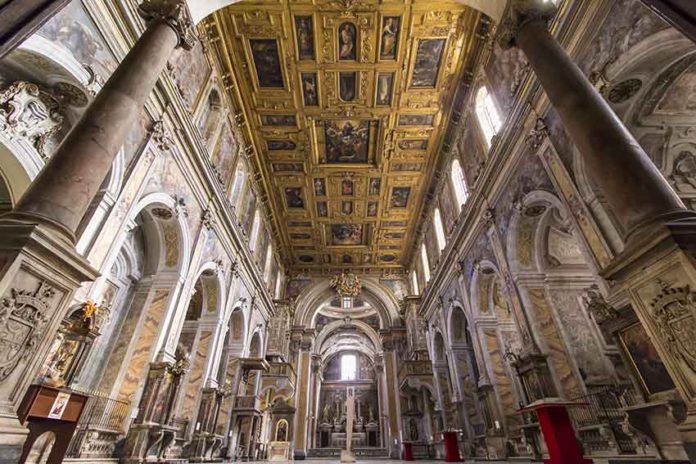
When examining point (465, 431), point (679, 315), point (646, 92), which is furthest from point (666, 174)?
point (465, 431)

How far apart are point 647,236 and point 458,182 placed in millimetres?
10315

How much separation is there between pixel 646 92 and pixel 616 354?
14.0 feet

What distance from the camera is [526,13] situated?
508cm

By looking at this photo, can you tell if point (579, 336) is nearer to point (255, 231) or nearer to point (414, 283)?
point (255, 231)

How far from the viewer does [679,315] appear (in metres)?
2.54

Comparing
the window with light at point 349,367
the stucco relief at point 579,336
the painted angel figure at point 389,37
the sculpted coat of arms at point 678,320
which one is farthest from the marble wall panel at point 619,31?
the window with light at point 349,367

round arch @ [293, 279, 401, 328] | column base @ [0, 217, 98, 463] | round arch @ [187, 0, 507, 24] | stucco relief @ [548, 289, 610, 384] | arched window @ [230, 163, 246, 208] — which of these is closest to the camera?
column base @ [0, 217, 98, 463]

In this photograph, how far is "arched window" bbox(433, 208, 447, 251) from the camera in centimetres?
1441

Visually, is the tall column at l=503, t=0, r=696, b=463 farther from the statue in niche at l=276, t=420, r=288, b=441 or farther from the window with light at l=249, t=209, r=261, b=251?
the statue in niche at l=276, t=420, r=288, b=441

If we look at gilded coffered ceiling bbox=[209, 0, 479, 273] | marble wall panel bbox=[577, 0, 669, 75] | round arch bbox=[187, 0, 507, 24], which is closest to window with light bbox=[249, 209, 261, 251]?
gilded coffered ceiling bbox=[209, 0, 479, 273]

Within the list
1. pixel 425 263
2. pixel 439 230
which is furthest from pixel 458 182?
pixel 425 263

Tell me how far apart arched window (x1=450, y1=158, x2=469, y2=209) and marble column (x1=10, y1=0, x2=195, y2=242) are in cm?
951

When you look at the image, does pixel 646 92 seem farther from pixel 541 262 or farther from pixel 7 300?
pixel 7 300

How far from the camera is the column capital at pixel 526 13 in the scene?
5043 mm
